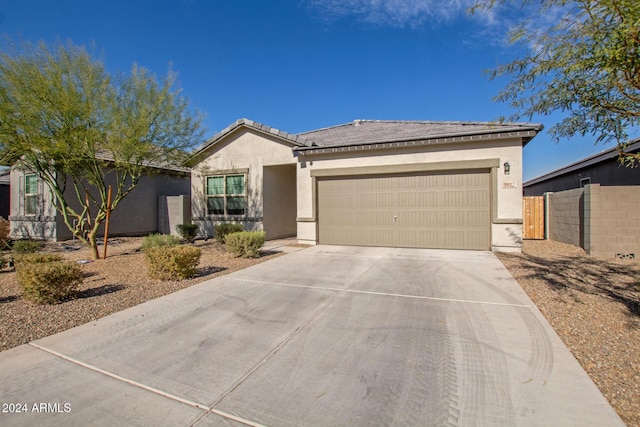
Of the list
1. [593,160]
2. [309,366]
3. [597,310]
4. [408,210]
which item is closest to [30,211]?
[408,210]

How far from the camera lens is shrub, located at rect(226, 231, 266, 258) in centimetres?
912

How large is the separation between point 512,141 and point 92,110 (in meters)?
11.6

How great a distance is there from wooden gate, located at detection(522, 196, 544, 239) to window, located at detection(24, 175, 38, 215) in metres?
21.0

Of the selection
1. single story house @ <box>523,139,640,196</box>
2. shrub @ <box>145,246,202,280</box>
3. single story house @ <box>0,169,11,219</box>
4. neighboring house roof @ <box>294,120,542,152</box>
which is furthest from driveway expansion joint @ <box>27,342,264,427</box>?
single story house @ <box>0,169,11,219</box>

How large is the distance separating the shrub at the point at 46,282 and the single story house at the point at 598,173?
12255mm

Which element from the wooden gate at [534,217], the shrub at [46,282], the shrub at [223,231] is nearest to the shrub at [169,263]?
the shrub at [46,282]

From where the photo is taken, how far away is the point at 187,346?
146 inches

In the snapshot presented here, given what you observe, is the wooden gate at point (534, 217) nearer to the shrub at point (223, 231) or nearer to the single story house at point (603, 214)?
the single story house at point (603, 214)

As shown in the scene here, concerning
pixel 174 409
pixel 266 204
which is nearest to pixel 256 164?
pixel 266 204

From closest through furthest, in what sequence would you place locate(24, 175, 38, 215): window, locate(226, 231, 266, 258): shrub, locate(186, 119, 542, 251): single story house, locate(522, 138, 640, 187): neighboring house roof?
locate(226, 231, 266, 258): shrub → locate(186, 119, 542, 251): single story house → locate(522, 138, 640, 187): neighboring house roof → locate(24, 175, 38, 215): window

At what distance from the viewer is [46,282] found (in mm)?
5047

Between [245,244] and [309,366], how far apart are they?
6.27 m

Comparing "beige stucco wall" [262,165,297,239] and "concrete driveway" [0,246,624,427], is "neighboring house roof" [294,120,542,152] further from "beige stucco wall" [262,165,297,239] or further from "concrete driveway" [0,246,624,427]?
"concrete driveway" [0,246,624,427]

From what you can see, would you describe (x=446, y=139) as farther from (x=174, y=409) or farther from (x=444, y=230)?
(x=174, y=409)
